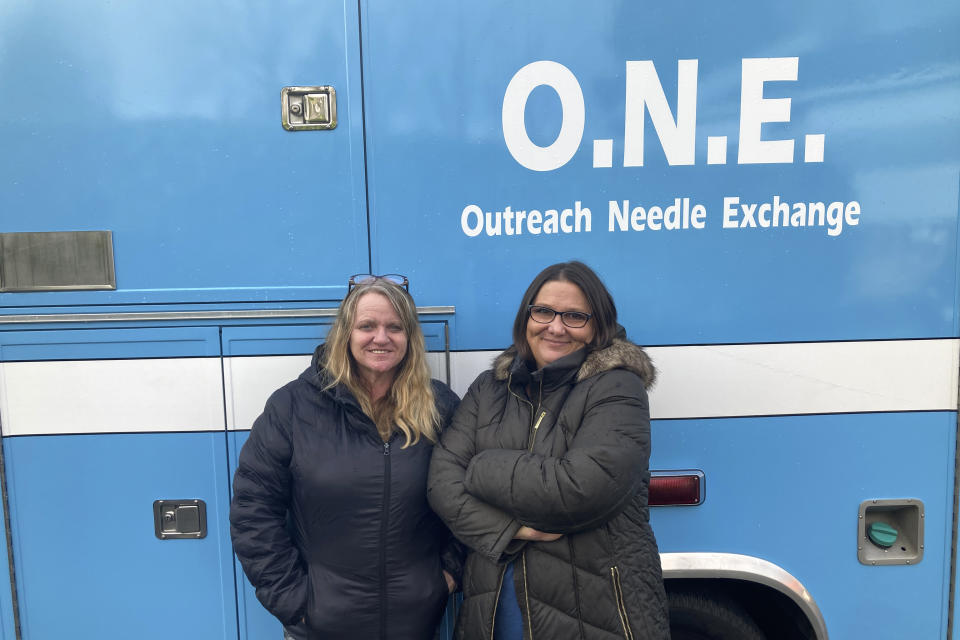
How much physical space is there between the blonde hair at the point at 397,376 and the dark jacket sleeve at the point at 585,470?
0.22m

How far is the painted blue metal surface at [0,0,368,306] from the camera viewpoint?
183cm

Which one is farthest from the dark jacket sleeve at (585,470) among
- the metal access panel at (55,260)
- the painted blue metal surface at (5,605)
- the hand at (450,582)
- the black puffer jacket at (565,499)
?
the painted blue metal surface at (5,605)

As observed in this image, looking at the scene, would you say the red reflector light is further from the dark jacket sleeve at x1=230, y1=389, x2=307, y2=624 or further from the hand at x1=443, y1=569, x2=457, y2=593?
the dark jacket sleeve at x1=230, y1=389, x2=307, y2=624

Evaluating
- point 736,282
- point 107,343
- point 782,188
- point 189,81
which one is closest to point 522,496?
point 736,282

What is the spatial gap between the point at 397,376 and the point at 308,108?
0.87 meters

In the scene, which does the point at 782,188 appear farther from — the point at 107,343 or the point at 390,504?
the point at 107,343

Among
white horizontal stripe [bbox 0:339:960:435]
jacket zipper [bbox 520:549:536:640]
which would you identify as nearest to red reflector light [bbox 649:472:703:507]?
white horizontal stripe [bbox 0:339:960:435]

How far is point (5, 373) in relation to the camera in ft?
6.30

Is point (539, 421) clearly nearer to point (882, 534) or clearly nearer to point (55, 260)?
point (882, 534)

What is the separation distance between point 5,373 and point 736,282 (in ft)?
7.66

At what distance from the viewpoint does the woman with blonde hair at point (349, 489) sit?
1.65 metres

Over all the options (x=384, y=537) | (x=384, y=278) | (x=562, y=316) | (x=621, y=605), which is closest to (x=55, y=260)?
(x=384, y=278)

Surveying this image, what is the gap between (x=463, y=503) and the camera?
1588 millimetres

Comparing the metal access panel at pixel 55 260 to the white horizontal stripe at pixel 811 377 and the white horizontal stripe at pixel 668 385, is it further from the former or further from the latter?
the white horizontal stripe at pixel 811 377
